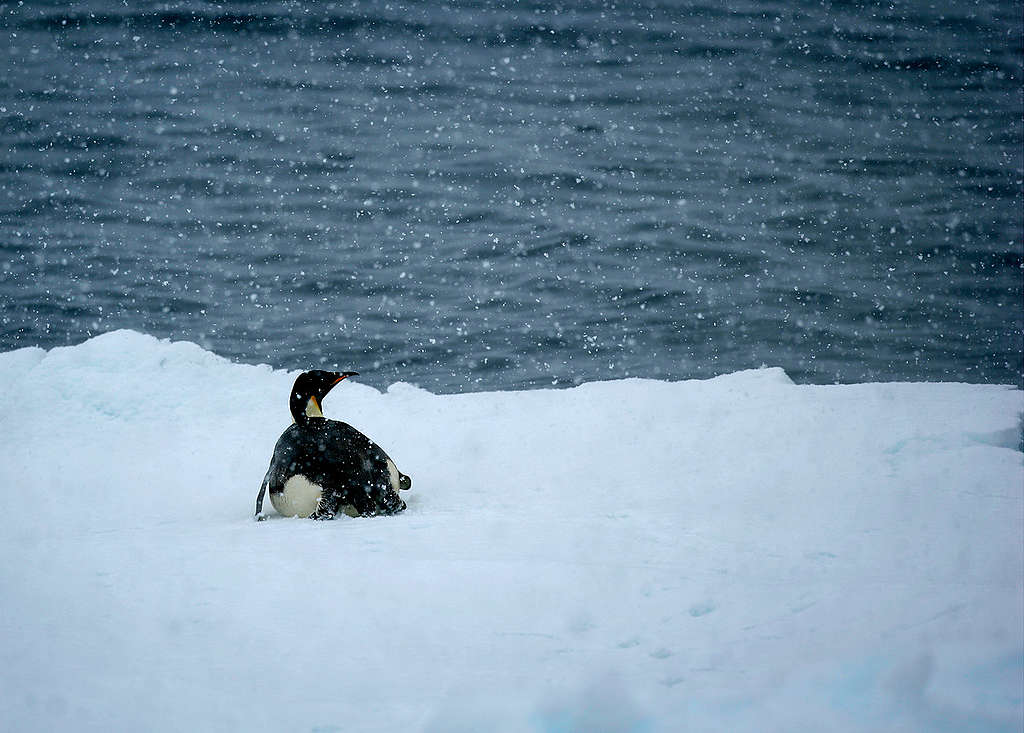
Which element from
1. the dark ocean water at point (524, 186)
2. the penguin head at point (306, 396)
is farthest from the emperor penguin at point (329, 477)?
the dark ocean water at point (524, 186)

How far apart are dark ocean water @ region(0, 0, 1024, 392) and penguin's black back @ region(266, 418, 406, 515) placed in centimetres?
532

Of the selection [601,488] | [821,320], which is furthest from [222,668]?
[821,320]

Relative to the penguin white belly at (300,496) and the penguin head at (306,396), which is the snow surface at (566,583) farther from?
the penguin head at (306,396)

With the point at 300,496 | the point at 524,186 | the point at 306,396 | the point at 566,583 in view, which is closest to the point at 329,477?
the point at 300,496

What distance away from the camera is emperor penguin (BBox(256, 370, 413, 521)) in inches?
174

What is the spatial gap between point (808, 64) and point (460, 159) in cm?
960

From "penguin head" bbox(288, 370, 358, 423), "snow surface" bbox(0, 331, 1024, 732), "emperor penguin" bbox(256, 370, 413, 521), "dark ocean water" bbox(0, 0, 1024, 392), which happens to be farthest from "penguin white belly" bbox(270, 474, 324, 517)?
"dark ocean water" bbox(0, 0, 1024, 392)

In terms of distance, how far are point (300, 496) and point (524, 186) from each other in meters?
12.9

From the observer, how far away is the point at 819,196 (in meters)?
15.9

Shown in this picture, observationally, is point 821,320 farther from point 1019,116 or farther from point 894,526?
point 1019,116

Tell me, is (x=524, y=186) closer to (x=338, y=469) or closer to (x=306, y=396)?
(x=306, y=396)

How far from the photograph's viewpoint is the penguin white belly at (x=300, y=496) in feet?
14.5

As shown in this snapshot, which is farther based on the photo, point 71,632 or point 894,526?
point 894,526

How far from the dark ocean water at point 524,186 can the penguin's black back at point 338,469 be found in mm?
5320
